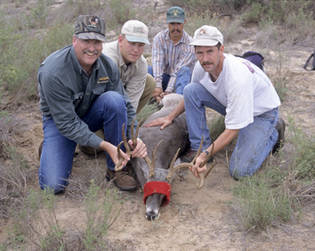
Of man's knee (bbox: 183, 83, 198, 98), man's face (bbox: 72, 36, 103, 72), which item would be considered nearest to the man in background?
man's knee (bbox: 183, 83, 198, 98)

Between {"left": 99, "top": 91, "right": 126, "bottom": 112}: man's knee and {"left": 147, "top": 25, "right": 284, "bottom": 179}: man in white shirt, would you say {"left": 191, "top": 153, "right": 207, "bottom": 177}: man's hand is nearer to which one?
{"left": 147, "top": 25, "right": 284, "bottom": 179}: man in white shirt

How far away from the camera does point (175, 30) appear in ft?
23.5

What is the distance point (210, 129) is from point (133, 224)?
7.73ft

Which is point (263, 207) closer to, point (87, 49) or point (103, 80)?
point (103, 80)

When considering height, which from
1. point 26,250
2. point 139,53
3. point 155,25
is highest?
point 139,53

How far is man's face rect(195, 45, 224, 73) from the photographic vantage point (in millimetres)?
4321

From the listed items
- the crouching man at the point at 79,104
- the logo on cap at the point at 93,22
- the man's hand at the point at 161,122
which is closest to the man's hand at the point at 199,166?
the crouching man at the point at 79,104

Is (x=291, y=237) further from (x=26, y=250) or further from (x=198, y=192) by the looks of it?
(x=26, y=250)

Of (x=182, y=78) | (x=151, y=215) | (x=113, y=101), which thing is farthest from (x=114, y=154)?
(x=182, y=78)

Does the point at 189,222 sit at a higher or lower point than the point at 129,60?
lower

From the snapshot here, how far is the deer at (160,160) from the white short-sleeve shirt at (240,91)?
70cm

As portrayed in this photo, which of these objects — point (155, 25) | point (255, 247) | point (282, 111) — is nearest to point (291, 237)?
point (255, 247)

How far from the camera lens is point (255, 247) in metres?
3.42

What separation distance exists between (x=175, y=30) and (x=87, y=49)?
11.2 ft
